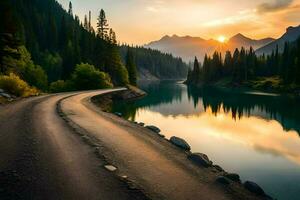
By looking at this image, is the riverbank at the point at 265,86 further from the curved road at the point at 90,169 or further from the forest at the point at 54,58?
the curved road at the point at 90,169

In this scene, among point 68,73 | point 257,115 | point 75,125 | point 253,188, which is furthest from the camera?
point 68,73

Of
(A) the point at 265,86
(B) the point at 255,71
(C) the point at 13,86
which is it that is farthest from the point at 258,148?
(B) the point at 255,71

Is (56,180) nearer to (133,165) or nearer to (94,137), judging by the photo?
(133,165)

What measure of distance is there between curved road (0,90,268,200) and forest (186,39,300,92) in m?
97.2

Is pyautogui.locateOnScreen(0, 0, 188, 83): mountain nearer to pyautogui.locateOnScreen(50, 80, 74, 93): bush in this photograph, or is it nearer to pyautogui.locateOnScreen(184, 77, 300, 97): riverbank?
pyautogui.locateOnScreen(50, 80, 74, 93): bush

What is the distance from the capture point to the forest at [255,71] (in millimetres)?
107600

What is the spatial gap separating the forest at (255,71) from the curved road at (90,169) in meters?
97.2

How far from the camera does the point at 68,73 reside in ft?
279

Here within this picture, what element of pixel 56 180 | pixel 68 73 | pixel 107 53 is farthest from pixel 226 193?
pixel 107 53

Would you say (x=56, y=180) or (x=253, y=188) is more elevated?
(x=56, y=180)

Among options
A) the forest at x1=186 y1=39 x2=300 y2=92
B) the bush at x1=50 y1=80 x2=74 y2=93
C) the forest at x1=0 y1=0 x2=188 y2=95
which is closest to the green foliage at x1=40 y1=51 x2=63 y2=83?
the forest at x1=0 y1=0 x2=188 y2=95

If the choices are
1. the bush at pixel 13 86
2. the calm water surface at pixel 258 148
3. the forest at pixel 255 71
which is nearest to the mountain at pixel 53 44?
the bush at pixel 13 86

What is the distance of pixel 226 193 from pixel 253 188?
6.69 feet

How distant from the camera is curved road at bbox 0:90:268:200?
30.7 feet
